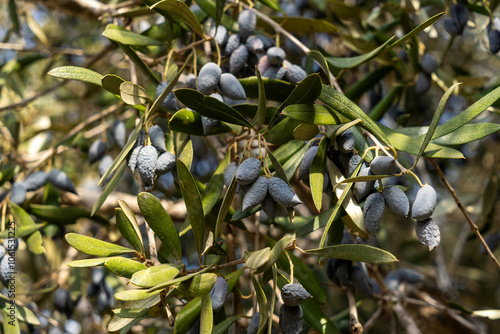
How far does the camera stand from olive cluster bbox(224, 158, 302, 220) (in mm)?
742

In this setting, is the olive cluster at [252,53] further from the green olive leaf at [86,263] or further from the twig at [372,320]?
the twig at [372,320]

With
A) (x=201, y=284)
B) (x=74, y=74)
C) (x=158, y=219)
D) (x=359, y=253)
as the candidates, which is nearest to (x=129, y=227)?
(x=158, y=219)

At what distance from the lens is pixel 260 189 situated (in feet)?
2.47

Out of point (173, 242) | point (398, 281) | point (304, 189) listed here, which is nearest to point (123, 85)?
point (173, 242)

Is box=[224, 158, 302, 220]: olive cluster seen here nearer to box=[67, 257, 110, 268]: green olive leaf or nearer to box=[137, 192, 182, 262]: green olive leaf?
box=[137, 192, 182, 262]: green olive leaf

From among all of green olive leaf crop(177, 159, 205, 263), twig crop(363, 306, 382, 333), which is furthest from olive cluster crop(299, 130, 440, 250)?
twig crop(363, 306, 382, 333)

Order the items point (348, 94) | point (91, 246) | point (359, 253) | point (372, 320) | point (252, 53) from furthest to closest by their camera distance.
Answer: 1. point (372, 320)
2. point (348, 94)
3. point (252, 53)
4. point (91, 246)
5. point (359, 253)

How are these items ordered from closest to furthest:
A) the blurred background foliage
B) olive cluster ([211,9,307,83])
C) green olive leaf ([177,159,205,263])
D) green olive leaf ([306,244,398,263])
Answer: green olive leaf ([306,244,398,263]) < green olive leaf ([177,159,205,263]) < olive cluster ([211,9,307,83]) < the blurred background foliage

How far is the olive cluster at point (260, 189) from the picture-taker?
74cm

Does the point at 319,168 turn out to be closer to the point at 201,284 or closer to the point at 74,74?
the point at 201,284

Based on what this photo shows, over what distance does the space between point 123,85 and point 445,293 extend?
64.4 inches

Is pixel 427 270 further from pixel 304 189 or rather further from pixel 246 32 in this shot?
pixel 246 32

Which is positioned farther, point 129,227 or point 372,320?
point 372,320

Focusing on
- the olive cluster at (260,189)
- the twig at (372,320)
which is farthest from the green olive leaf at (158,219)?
the twig at (372,320)
